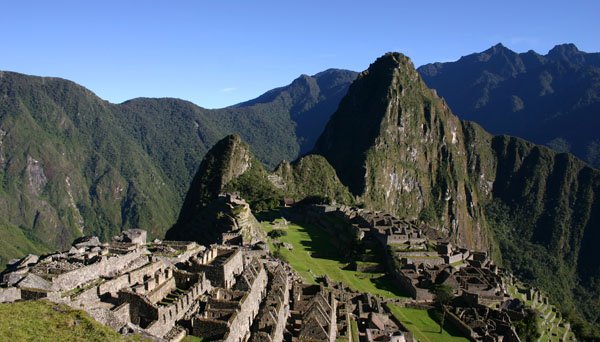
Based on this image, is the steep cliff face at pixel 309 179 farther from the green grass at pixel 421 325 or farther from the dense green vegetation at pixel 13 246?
the dense green vegetation at pixel 13 246

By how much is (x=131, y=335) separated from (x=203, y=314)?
6.25 m

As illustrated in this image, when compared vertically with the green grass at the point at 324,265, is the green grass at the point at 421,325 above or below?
below

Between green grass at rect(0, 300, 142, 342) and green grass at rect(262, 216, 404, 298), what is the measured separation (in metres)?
30.7

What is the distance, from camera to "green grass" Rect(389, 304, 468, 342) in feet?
144

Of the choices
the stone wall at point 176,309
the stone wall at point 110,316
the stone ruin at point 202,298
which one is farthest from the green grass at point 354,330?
the stone wall at point 110,316

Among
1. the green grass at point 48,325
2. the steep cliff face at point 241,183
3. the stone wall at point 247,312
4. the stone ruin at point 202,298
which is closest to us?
the green grass at point 48,325

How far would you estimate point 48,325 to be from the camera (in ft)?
56.1

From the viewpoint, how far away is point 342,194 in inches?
6260

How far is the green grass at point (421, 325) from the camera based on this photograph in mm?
44031

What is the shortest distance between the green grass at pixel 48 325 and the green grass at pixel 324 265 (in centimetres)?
3068

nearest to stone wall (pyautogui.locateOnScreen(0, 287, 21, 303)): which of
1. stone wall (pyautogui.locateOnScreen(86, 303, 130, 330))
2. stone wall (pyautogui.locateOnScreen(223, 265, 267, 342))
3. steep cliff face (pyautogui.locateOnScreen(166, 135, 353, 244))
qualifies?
stone wall (pyautogui.locateOnScreen(86, 303, 130, 330))

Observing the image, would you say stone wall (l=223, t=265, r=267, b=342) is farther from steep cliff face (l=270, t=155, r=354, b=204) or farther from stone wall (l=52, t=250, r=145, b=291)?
steep cliff face (l=270, t=155, r=354, b=204)

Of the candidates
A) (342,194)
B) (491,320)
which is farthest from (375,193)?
(491,320)

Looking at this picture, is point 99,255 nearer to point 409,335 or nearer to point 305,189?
point 409,335
